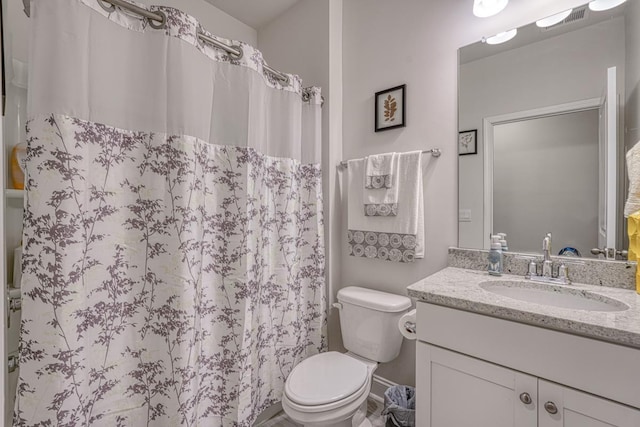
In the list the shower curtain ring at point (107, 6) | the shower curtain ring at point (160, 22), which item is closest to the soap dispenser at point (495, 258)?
the shower curtain ring at point (160, 22)

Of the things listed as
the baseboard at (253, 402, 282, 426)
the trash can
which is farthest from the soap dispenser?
the baseboard at (253, 402, 282, 426)

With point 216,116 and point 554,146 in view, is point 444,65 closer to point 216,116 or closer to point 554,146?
point 554,146

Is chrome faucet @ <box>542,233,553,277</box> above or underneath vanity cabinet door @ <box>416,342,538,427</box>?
above

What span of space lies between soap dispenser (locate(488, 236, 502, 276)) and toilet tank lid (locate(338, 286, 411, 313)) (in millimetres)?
452

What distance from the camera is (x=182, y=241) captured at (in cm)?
117

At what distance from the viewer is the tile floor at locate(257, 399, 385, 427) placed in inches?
65.0

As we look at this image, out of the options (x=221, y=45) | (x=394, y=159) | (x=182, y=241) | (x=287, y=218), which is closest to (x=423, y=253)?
(x=394, y=159)

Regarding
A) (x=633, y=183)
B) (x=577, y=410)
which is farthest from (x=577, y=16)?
(x=577, y=410)

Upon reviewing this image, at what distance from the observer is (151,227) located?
1.16m

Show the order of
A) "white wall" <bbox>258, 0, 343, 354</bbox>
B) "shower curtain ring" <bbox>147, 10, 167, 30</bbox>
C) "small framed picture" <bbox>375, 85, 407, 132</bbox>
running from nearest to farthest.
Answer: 1. "shower curtain ring" <bbox>147, 10, 167, 30</bbox>
2. "small framed picture" <bbox>375, 85, 407, 132</bbox>
3. "white wall" <bbox>258, 0, 343, 354</bbox>

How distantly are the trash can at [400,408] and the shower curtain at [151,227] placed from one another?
610 millimetres

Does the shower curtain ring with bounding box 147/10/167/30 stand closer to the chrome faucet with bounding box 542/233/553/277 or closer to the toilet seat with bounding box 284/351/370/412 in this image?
the toilet seat with bounding box 284/351/370/412

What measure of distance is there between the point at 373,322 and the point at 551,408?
82 cm

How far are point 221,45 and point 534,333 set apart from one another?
5.40ft
